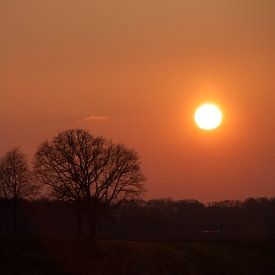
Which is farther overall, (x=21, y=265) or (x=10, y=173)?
(x=10, y=173)

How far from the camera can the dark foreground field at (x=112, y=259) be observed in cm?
3034

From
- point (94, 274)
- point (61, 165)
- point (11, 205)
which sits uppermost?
point (61, 165)

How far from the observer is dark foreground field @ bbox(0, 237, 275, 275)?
3034 centimetres

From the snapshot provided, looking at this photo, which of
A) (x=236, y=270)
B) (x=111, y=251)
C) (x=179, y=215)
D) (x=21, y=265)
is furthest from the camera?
(x=179, y=215)

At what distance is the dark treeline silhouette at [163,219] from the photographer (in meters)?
72.1

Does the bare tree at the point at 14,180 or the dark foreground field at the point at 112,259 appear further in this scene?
the bare tree at the point at 14,180

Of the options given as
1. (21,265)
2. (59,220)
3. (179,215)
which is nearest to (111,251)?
(21,265)

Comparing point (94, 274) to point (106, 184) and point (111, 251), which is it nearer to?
point (111, 251)

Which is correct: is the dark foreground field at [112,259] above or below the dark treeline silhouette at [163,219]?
below

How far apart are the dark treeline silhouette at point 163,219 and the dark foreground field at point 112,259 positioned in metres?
20.2

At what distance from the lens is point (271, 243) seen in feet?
204

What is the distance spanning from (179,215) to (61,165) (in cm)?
5835

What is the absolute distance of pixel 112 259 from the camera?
35219 mm

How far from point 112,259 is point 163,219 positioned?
73.9m
